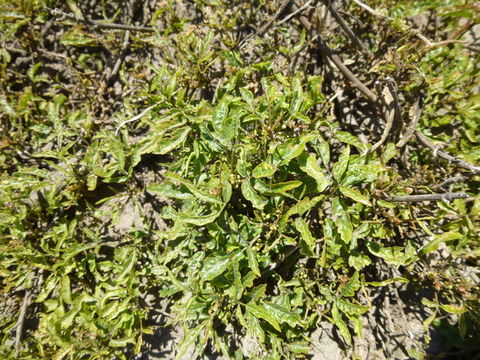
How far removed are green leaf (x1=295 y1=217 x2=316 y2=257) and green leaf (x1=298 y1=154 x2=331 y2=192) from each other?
194 millimetres

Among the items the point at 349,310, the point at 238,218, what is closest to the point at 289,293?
the point at 349,310

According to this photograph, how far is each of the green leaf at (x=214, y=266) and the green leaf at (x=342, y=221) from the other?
59 centimetres

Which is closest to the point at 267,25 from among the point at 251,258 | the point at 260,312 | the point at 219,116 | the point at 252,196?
the point at 219,116

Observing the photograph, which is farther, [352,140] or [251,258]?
[352,140]

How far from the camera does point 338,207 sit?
1556 millimetres

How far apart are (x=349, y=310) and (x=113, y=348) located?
150 cm

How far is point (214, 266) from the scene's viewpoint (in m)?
1.55

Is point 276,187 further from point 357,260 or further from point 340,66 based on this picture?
point 340,66

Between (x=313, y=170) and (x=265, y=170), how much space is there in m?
0.24

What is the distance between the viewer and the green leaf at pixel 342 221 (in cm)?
152

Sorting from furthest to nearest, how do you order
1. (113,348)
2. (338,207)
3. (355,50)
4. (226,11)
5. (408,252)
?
(226,11), (355,50), (113,348), (408,252), (338,207)

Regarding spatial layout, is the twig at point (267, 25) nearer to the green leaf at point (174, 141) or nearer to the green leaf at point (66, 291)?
the green leaf at point (174, 141)

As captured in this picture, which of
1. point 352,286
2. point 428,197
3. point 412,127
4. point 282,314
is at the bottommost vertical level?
point 282,314

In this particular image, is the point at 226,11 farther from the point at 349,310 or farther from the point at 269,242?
the point at 349,310
